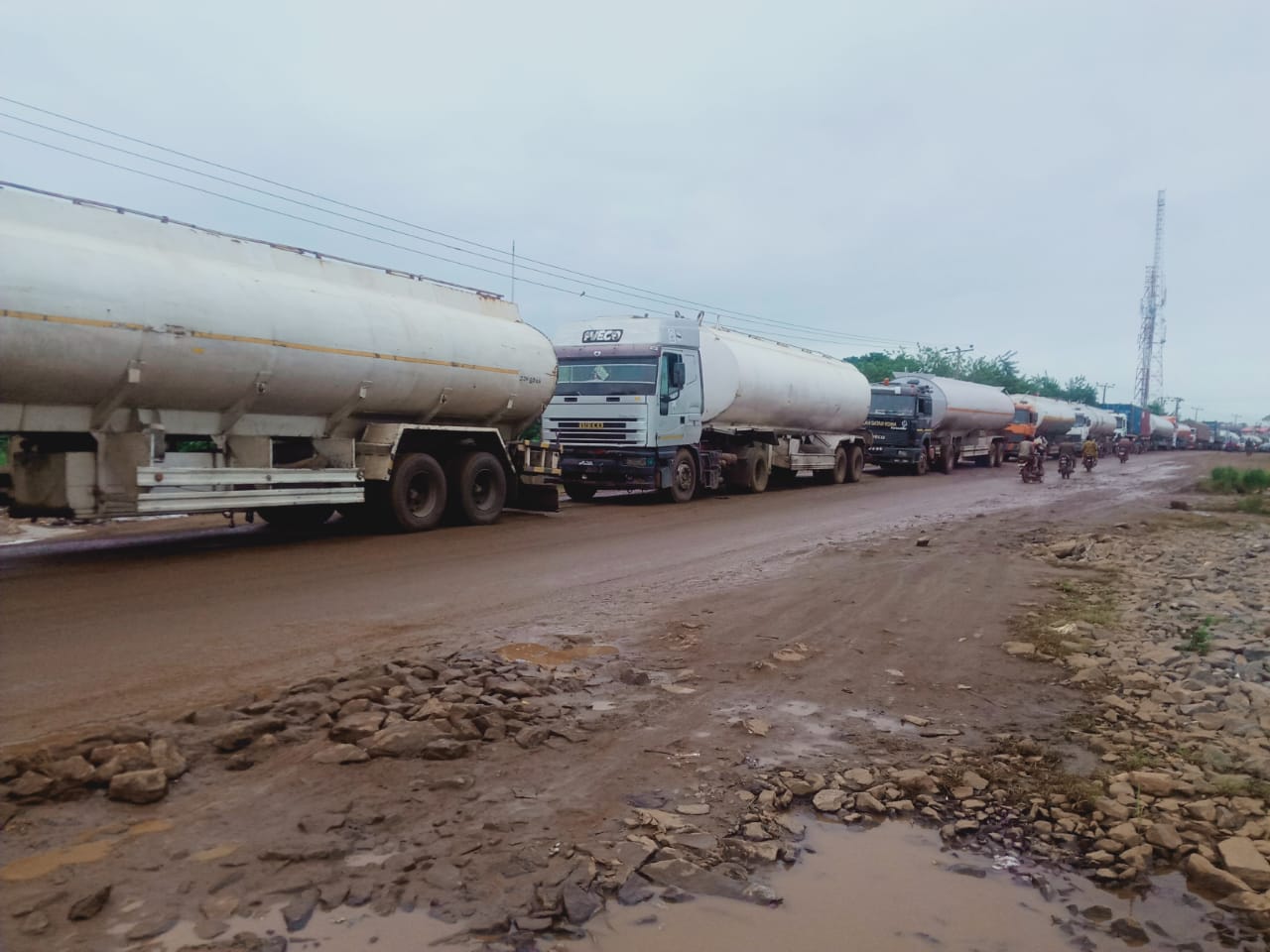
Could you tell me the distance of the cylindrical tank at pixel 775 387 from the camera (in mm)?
19375

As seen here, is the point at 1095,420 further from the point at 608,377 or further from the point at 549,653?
the point at 549,653

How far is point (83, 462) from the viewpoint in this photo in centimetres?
921

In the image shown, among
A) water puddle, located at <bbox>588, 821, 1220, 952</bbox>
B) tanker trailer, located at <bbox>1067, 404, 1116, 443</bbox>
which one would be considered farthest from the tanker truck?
tanker trailer, located at <bbox>1067, 404, 1116, 443</bbox>

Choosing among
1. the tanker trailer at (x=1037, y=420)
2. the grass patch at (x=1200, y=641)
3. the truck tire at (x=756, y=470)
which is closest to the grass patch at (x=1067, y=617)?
the grass patch at (x=1200, y=641)

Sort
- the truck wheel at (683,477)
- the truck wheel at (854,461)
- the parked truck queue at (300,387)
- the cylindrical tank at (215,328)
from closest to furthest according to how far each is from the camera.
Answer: the cylindrical tank at (215,328) → the parked truck queue at (300,387) → the truck wheel at (683,477) → the truck wheel at (854,461)

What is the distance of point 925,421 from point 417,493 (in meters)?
22.0

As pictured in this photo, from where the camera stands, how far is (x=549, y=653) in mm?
6281

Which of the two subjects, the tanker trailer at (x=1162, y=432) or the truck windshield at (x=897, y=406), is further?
the tanker trailer at (x=1162, y=432)

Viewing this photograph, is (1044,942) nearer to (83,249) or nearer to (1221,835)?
(1221,835)

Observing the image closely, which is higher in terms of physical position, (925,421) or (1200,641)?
(925,421)

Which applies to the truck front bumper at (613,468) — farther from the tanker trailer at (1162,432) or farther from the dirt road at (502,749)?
the tanker trailer at (1162,432)

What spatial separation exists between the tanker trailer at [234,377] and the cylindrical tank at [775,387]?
20.5ft

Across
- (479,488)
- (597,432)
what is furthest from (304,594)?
(597,432)

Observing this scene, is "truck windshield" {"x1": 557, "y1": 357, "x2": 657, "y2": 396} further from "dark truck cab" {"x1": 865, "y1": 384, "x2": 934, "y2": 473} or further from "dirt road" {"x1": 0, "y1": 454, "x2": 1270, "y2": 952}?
"dark truck cab" {"x1": 865, "y1": 384, "x2": 934, "y2": 473}
